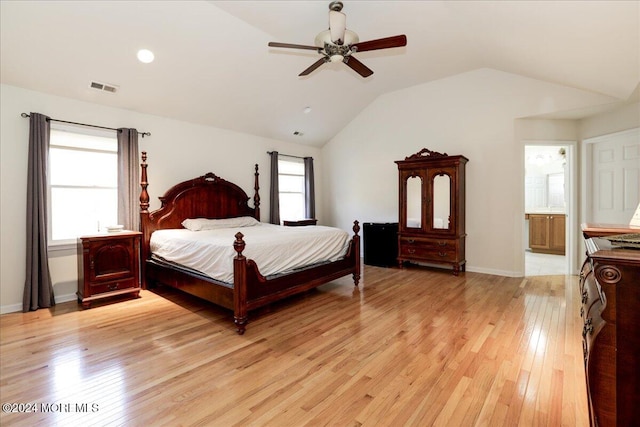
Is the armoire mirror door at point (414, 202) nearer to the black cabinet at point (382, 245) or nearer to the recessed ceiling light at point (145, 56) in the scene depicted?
the black cabinet at point (382, 245)

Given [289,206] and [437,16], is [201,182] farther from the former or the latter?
[437,16]

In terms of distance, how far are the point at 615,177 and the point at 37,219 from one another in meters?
7.46

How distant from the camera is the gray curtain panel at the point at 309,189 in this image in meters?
6.83

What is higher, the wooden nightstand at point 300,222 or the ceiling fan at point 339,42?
the ceiling fan at point 339,42

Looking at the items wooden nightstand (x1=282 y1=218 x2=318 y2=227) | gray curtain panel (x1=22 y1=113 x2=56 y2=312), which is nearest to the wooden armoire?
wooden nightstand (x1=282 y1=218 x2=318 y2=227)

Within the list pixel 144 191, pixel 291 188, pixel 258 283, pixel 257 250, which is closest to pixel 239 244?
pixel 257 250

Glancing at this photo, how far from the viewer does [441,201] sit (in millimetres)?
4996

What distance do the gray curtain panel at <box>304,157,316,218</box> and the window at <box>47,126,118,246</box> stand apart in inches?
142

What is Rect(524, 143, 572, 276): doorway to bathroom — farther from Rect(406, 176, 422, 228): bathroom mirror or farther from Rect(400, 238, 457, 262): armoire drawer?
Rect(406, 176, 422, 228): bathroom mirror

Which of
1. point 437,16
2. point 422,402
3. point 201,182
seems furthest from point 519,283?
point 201,182

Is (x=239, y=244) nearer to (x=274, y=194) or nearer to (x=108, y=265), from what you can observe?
(x=108, y=265)

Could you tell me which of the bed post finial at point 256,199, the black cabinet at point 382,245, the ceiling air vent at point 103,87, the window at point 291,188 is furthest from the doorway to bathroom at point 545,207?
the ceiling air vent at point 103,87

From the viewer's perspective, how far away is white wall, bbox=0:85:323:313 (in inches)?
136

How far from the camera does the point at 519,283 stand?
14.6ft
